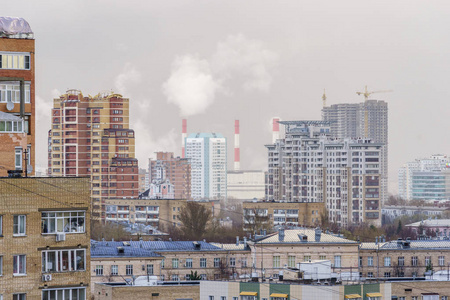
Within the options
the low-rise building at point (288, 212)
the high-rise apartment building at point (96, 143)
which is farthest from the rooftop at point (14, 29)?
the high-rise apartment building at point (96, 143)

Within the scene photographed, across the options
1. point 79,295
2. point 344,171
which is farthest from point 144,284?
point 344,171

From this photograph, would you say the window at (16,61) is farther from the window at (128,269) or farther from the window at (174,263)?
the window at (174,263)

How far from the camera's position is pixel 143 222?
109m

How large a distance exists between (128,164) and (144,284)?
79497 mm

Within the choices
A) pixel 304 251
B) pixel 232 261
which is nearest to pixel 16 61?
pixel 232 261

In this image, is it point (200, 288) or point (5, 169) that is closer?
point (5, 169)

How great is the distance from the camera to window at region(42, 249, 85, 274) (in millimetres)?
20328

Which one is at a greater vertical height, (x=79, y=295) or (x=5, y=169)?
(x=5, y=169)

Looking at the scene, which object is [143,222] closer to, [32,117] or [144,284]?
[144,284]

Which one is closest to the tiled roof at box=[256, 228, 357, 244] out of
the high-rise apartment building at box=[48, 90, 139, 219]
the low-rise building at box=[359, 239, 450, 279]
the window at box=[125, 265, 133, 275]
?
the low-rise building at box=[359, 239, 450, 279]

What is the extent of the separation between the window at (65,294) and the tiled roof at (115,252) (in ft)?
105

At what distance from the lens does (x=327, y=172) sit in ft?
437

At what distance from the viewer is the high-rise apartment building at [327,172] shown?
12506 cm

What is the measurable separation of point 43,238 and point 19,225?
0.46m
